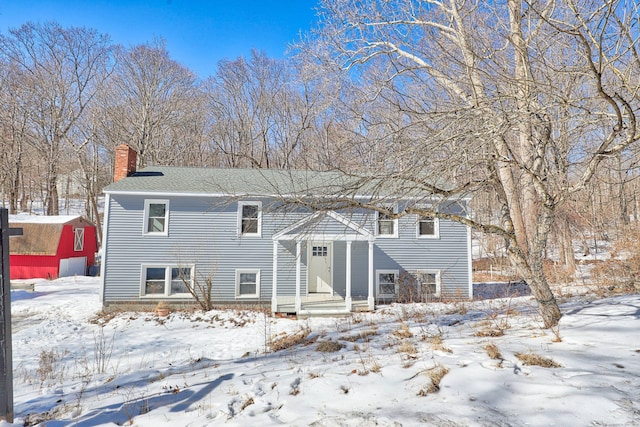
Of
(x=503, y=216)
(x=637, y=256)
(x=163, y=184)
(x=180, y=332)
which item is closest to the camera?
(x=503, y=216)

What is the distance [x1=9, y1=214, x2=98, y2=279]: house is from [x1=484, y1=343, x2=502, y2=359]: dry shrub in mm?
20538

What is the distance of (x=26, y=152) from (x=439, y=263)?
31870mm

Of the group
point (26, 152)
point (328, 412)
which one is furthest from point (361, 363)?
point (26, 152)

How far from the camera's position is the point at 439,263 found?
13.0 meters

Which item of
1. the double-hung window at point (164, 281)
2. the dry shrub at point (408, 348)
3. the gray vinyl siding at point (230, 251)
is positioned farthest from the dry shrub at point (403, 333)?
the double-hung window at point (164, 281)

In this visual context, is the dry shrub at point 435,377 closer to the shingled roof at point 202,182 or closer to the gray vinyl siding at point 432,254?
the shingled roof at point 202,182

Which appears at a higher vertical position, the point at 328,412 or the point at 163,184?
the point at 163,184

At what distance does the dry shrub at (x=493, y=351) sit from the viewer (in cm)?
363

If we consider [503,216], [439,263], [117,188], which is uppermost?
[117,188]

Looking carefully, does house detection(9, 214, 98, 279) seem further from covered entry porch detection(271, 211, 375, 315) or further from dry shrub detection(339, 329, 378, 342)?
dry shrub detection(339, 329, 378, 342)

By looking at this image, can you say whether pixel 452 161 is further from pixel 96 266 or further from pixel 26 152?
pixel 26 152

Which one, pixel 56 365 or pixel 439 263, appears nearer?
pixel 56 365

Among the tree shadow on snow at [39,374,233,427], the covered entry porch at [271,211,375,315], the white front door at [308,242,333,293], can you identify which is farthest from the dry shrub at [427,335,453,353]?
the white front door at [308,242,333,293]

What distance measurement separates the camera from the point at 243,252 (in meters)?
12.7
